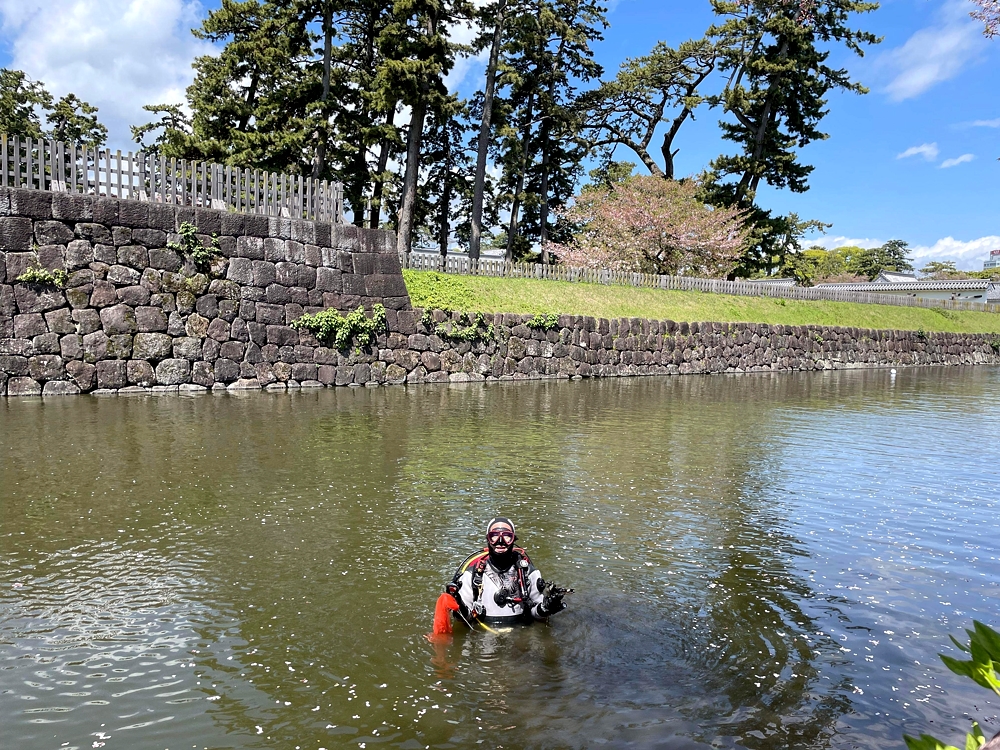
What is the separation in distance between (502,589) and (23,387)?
14146mm

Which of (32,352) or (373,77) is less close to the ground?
(373,77)

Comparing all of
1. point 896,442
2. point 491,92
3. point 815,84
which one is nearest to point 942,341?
point 815,84

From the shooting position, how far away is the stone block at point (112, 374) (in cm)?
1595

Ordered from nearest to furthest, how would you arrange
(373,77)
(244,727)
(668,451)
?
(244,727) < (668,451) < (373,77)

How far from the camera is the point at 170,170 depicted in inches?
666

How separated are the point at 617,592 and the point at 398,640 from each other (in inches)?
78.5

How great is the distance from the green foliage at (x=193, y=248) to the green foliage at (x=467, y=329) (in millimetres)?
6422

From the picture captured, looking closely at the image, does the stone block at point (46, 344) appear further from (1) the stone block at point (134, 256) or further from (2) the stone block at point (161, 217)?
(2) the stone block at point (161, 217)

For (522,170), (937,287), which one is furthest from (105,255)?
(937,287)

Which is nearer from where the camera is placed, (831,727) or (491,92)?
(831,727)

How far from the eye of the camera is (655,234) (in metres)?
34.2

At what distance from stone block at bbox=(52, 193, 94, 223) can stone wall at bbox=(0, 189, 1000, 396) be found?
2 centimetres

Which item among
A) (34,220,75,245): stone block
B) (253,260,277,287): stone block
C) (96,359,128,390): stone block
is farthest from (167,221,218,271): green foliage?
(96,359,128,390): stone block

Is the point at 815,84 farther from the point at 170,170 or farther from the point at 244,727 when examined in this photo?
the point at 244,727
